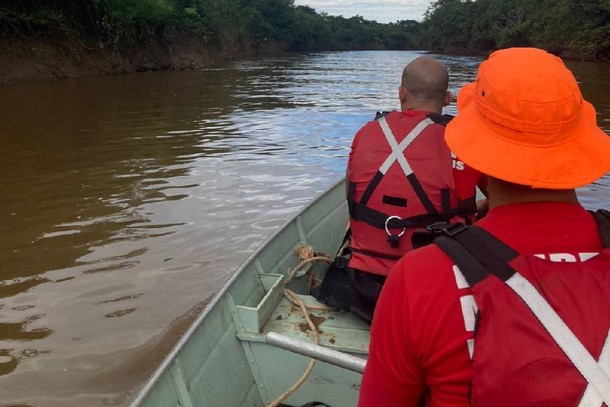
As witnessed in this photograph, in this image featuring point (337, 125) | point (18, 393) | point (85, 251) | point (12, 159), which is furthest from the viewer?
point (337, 125)

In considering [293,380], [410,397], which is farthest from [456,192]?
[410,397]

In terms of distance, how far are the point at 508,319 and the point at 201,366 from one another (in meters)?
1.86

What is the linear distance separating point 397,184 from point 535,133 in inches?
64.1

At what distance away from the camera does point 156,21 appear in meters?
29.8

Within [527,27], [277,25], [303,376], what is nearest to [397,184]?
[303,376]

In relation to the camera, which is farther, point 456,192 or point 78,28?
point 78,28

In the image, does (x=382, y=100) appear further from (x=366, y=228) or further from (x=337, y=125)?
(x=366, y=228)

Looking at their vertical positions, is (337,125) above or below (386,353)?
below

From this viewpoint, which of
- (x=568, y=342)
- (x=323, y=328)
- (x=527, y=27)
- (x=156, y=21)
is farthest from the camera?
(x=527, y=27)

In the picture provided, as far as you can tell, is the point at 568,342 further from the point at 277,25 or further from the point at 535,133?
the point at 277,25

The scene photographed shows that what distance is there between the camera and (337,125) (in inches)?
511

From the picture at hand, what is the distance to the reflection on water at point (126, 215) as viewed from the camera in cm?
411

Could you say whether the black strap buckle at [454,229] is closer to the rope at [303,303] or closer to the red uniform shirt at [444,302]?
the red uniform shirt at [444,302]

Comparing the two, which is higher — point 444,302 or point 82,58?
point 82,58
